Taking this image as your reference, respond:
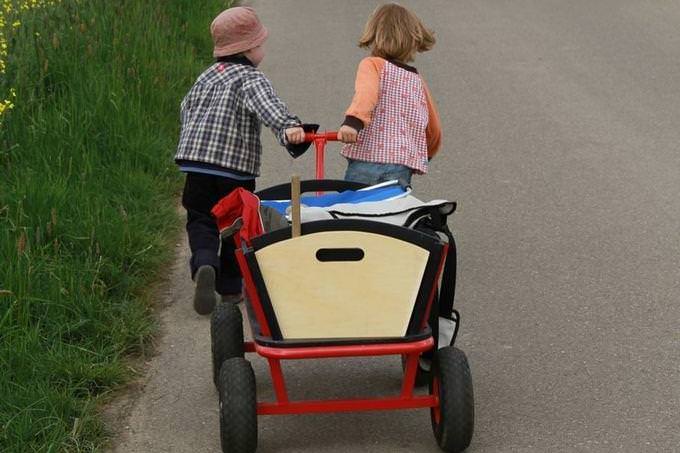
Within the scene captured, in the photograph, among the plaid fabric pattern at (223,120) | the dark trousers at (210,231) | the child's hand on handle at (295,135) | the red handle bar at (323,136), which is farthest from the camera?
the dark trousers at (210,231)

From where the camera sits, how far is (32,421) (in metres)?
4.48

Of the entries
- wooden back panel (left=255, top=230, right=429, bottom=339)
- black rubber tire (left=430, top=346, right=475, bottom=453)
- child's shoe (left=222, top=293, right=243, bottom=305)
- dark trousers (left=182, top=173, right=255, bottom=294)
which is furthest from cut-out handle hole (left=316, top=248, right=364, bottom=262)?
child's shoe (left=222, top=293, right=243, bottom=305)

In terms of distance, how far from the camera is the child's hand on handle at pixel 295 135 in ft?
16.5

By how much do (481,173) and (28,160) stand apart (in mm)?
2851

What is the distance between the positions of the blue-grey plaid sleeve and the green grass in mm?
971

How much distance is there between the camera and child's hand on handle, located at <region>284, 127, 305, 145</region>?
5.04 metres

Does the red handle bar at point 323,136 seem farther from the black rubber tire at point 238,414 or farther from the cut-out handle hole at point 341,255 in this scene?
the black rubber tire at point 238,414

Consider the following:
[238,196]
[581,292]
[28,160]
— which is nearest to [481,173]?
[581,292]

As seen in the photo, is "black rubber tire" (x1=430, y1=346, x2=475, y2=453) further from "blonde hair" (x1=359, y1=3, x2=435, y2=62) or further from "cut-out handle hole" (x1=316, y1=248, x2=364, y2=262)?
"blonde hair" (x1=359, y1=3, x2=435, y2=62)

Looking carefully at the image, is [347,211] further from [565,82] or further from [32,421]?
[565,82]

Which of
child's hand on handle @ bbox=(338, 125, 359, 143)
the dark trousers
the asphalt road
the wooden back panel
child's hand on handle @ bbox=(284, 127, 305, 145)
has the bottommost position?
the asphalt road

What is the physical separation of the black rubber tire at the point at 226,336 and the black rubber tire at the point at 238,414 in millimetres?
476

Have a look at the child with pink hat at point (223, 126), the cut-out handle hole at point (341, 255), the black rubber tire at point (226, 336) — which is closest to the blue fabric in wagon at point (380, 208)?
the cut-out handle hole at point (341, 255)

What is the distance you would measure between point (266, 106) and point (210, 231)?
723 millimetres
